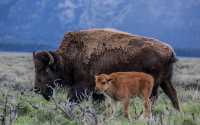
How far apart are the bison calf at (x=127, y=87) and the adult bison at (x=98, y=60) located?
1.24 meters

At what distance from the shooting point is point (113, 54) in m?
14.7

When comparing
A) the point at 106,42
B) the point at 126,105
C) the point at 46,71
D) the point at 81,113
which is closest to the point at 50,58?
the point at 46,71

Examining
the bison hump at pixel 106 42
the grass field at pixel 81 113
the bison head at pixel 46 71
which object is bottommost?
the grass field at pixel 81 113

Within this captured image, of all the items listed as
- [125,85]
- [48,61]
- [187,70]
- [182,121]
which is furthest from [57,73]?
[187,70]

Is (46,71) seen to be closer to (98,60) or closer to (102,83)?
(98,60)

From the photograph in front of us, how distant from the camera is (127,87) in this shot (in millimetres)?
12898

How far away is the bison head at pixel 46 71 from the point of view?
51.0 feet

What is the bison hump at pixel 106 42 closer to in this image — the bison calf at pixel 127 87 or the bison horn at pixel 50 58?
the bison horn at pixel 50 58

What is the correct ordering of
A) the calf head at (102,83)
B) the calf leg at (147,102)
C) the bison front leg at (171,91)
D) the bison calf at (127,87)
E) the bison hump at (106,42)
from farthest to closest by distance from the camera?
the bison front leg at (171,91)
the bison hump at (106,42)
the calf leg at (147,102)
the bison calf at (127,87)
the calf head at (102,83)

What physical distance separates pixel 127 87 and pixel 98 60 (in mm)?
2078

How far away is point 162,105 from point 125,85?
2.60 meters

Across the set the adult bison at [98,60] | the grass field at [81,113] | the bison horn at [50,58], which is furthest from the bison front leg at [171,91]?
the bison horn at [50,58]

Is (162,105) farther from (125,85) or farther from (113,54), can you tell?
(125,85)

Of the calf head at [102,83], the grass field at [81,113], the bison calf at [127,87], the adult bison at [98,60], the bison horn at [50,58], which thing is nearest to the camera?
the grass field at [81,113]
